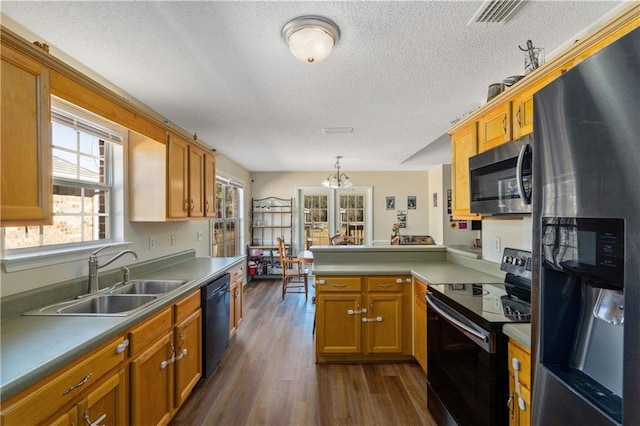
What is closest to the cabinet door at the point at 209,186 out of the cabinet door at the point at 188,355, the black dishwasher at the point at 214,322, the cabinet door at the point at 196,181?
the cabinet door at the point at 196,181

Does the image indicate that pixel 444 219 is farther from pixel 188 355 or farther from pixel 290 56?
pixel 188 355

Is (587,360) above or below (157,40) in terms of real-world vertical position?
below

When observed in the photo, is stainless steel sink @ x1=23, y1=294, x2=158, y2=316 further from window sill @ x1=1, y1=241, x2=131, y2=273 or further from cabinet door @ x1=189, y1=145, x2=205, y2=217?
cabinet door @ x1=189, y1=145, x2=205, y2=217

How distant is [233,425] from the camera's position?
6.48 feet

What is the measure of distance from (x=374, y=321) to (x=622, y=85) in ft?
7.88

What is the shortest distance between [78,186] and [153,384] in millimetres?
1439

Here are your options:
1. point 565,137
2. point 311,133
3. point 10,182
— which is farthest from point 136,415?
point 311,133

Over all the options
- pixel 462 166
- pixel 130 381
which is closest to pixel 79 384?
pixel 130 381

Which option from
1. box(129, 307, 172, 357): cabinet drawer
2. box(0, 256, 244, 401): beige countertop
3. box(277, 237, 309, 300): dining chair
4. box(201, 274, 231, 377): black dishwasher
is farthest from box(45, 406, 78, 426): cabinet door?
box(277, 237, 309, 300): dining chair

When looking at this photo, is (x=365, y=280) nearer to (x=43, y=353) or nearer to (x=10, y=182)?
(x=43, y=353)

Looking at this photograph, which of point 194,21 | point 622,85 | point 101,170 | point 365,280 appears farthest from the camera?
point 365,280

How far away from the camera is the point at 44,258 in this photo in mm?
1675

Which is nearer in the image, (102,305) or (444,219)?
(102,305)

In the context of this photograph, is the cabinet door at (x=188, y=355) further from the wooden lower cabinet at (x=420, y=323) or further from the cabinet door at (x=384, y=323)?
the wooden lower cabinet at (x=420, y=323)
